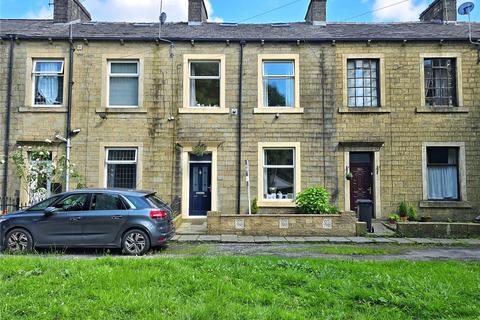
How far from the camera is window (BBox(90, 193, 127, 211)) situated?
9.57 m

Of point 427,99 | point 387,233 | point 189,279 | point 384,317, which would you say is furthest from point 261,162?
point 384,317

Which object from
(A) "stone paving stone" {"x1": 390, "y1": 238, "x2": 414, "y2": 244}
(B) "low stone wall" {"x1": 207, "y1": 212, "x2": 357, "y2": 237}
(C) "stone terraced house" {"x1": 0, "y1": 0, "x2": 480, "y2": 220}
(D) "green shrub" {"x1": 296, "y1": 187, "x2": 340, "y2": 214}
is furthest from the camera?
(C) "stone terraced house" {"x1": 0, "y1": 0, "x2": 480, "y2": 220}

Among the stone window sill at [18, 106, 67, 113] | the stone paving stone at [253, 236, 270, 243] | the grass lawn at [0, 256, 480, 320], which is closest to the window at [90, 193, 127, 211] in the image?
the grass lawn at [0, 256, 480, 320]

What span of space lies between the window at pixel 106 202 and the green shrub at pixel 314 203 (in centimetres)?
626

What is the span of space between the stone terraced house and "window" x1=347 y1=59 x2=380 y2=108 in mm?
60

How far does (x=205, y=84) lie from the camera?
16281 mm

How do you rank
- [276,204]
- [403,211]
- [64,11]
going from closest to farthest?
[403,211] < [276,204] < [64,11]

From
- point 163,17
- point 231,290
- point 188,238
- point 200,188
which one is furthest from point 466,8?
point 231,290

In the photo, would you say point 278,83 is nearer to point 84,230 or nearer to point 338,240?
point 338,240

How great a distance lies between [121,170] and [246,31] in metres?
8.38

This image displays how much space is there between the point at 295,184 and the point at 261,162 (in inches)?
65.5

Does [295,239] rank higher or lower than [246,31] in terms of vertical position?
lower

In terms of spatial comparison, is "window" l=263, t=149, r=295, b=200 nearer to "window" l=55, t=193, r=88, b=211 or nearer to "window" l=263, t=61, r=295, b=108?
"window" l=263, t=61, r=295, b=108

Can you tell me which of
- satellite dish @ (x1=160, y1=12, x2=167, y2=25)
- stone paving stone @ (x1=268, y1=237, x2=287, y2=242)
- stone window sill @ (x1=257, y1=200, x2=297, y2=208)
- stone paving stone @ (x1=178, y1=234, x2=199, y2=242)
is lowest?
stone paving stone @ (x1=268, y1=237, x2=287, y2=242)
